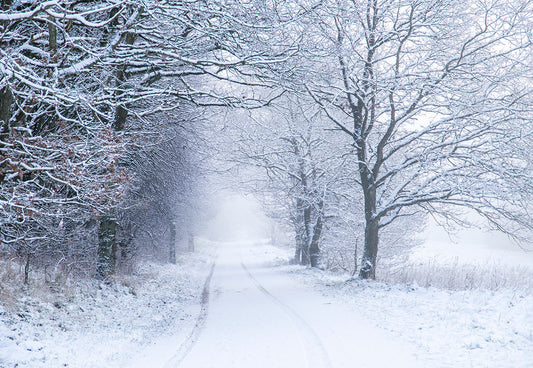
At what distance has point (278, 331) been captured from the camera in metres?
7.66

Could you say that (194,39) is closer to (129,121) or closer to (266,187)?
(129,121)

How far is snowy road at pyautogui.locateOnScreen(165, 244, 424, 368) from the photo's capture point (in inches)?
231

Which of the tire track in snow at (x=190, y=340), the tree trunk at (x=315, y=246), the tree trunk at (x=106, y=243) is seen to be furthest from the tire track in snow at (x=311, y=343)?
the tree trunk at (x=315, y=246)

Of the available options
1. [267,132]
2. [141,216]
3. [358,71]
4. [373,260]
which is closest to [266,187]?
[267,132]

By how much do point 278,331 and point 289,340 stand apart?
28.9 inches

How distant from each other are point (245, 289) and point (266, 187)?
9.45 metres

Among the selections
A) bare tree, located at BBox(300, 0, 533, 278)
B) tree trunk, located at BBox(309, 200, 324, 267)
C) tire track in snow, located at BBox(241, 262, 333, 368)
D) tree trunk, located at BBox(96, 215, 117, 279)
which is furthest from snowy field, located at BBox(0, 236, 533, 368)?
tree trunk, located at BBox(309, 200, 324, 267)

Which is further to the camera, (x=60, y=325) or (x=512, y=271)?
(x=512, y=271)

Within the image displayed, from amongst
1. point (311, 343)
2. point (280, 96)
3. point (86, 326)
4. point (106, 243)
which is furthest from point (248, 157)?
point (311, 343)

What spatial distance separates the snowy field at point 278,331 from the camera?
19.2ft

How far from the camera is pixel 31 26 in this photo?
6.78m

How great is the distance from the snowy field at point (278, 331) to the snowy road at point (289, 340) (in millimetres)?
19

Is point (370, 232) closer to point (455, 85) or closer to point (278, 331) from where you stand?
point (455, 85)

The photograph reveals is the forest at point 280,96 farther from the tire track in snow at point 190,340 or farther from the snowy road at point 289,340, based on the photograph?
the snowy road at point 289,340
